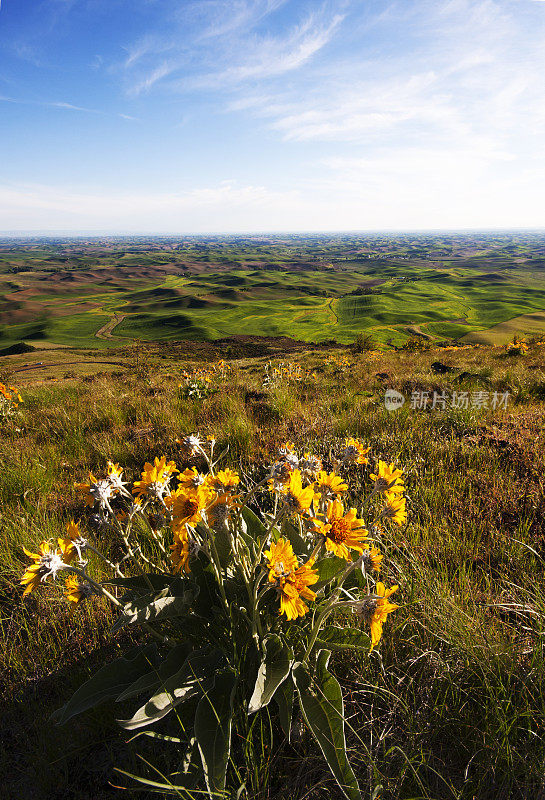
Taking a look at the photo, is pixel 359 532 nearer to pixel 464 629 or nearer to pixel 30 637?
pixel 464 629

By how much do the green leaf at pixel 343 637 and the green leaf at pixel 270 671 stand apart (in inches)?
7.4

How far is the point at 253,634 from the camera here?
5.12 ft

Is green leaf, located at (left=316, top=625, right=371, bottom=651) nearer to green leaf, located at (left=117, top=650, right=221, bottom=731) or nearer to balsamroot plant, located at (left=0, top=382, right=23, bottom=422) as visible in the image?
green leaf, located at (left=117, top=650, right=221, bottom=731)

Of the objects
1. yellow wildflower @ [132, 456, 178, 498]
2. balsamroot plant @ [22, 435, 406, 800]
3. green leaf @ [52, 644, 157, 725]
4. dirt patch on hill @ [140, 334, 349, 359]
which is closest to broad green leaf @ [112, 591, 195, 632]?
balsamroot plant @ [22, 435, 406, 800]

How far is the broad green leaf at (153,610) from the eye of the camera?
1.50 meters

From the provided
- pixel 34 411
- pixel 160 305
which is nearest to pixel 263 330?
pixel 160 305

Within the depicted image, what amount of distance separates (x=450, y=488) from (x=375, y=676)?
191cm

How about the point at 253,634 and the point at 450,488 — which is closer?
the point at 253,634

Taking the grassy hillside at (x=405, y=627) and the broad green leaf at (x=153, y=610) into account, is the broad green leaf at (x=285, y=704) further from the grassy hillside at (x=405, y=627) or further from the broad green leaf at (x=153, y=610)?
the broad green leaf at (x=153, y=610)

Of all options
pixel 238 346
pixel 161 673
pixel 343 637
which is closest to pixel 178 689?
pixel 161 673

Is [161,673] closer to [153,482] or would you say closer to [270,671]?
[270,671]

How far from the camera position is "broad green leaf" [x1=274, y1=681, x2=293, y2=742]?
148 centimetres

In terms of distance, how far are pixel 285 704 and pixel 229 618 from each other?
406 millimetres

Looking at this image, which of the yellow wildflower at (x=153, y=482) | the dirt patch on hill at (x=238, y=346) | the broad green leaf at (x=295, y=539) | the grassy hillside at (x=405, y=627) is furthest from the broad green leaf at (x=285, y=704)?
the dirt patch on hill at (x=238, y=346)
